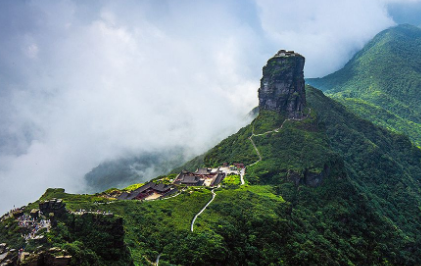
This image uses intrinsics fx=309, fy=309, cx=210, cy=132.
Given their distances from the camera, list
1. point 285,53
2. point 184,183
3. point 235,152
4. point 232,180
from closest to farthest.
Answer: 1. point 184,183
2. point 232,180
3. point 235,152
4. point 285,53

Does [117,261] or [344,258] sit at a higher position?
[117,261]

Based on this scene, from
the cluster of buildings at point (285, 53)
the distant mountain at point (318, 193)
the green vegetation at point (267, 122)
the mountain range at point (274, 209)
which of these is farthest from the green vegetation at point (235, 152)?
the cluster of buildings at point (285, 53)

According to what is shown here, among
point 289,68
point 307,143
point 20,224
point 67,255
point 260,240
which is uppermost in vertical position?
point 289,68

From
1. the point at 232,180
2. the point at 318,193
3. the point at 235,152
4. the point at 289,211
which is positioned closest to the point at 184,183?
the point at 232,180

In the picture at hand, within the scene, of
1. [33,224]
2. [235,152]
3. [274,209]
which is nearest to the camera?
[33,224]

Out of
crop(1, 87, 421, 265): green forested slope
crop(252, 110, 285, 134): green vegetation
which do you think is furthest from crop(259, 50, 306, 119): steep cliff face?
crop(1, 87, 421, 265): green forested slope

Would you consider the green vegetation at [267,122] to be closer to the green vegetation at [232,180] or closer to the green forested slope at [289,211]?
the green forested slope at [289,211]

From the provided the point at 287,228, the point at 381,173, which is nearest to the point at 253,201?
the point at 287,228

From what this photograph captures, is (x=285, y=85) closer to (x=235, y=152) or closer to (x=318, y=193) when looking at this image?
(x=235, y=152)

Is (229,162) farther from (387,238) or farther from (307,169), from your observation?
(387,238)
